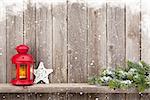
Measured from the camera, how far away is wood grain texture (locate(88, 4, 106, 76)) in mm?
2680

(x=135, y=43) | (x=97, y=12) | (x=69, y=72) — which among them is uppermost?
(x=97, y=12)

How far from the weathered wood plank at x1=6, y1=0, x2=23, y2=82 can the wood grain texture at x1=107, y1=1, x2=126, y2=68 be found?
1.61 feet

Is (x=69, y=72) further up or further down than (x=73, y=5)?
further down

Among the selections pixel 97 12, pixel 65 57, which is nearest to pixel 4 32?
pixel 65 57

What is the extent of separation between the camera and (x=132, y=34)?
2686mm

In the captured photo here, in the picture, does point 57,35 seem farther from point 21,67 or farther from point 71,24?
point 21,67

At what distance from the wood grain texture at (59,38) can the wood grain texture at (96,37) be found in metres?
0.14

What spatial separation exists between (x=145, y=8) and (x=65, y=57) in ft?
1.73

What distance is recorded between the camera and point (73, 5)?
2.68 meters

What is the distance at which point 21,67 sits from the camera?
255 centimetres

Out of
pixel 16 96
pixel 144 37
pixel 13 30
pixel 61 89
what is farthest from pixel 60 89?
pixel 144 37

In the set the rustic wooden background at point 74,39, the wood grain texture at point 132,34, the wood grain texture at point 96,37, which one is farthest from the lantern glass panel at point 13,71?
the wood grain texture at point 132,34

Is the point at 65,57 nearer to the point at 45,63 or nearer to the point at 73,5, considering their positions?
the point at 45,63

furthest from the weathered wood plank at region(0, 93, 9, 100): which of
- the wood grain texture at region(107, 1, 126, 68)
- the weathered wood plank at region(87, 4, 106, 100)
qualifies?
the wood grain texture at region(107, 1, 126, 68)
